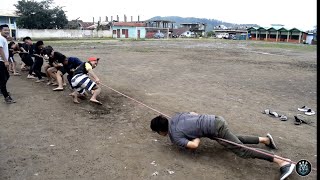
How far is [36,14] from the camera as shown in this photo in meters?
50.5

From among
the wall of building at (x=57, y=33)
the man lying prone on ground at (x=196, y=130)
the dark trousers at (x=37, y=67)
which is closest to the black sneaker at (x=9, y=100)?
the dark trousers at (x=37, y=67)

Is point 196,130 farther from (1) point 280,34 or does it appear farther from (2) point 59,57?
(1) point 280,34

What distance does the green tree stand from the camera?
50188mm

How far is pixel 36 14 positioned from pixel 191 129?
5267 cm

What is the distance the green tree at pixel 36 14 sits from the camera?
50.2 meters

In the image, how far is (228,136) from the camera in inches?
171

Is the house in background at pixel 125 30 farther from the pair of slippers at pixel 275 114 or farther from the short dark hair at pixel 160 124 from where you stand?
the short dark hair at pixel 160 124

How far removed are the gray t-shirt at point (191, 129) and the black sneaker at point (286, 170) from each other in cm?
102

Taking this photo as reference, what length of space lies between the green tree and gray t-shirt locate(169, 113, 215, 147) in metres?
52.0

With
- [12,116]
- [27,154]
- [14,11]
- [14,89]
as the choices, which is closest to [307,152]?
[27,154]

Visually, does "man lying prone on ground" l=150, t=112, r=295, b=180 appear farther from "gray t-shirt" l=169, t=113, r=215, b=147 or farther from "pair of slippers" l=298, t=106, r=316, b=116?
"pair of slippers" l=298, t=106, r=316, b=116

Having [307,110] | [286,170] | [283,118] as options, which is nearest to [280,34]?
[307,110]

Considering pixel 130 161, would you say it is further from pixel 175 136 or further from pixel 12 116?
pixel 12 116

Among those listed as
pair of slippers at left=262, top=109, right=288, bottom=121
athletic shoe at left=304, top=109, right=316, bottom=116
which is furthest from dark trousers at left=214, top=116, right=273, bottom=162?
athletic shoe at left=304, top=109, right=316, bottom=116
